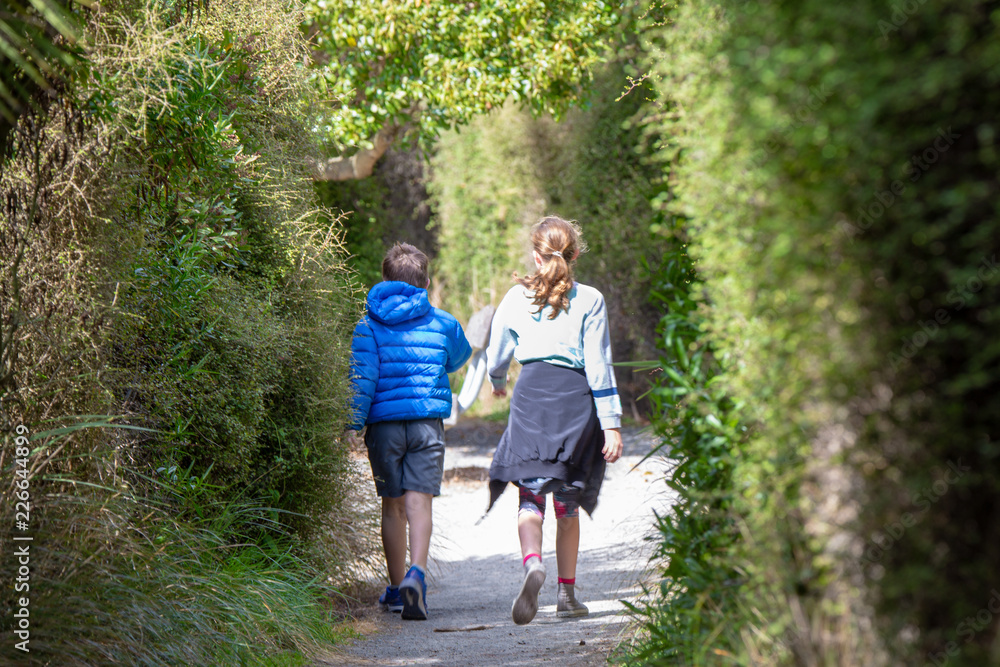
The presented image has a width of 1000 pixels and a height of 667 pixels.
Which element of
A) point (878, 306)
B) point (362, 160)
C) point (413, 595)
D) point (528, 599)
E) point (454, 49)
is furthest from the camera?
point (362, 160)

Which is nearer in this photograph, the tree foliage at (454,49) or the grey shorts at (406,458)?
the grey shorts at (406,458)

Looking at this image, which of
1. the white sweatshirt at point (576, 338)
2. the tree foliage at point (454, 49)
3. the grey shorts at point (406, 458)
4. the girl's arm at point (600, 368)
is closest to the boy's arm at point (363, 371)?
the grey shorts at point (406, 458)

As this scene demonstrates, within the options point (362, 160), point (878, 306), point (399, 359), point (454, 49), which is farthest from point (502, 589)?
point (362, 160)

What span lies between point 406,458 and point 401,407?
0.92 feet

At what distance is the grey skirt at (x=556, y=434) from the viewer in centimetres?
435

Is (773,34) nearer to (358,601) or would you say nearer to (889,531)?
(889,531)

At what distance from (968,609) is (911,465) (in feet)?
0.87

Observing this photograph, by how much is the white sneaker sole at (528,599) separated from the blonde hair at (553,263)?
123 centimetres

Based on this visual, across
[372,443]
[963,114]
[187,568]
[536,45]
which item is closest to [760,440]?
[963,114]

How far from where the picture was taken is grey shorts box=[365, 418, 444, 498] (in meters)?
4.85

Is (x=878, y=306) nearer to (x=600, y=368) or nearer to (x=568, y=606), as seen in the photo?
(x=600, y=368)

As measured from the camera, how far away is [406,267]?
510 centimetres

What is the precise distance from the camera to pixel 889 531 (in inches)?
65.8

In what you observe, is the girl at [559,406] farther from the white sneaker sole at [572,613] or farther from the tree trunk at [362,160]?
the tree trunk at [362,160]
